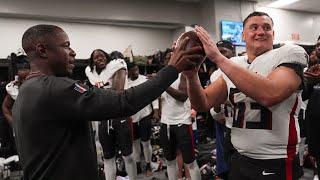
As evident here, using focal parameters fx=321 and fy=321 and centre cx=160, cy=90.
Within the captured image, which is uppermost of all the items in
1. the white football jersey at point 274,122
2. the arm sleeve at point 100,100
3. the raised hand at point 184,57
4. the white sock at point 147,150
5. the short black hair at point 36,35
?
the short black hair at point 36,35

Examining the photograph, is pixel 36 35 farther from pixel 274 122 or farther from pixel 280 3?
pixel 280 3

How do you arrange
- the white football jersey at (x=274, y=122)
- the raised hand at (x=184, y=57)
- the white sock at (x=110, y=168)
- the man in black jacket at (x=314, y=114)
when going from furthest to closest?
the white sock at (x=110, y=168) → the man in black jacket at (x=314, y=114) → the white football jersey at (x=274, y=122) → the raised hand at (x=184, y=57)

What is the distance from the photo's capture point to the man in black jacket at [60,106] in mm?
1299

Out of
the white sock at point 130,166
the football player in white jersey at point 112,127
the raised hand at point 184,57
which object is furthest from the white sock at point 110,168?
the raised hand at point 184,57

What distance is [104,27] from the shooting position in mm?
7910

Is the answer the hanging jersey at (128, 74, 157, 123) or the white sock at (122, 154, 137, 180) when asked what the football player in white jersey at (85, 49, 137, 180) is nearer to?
the white sock at (122, 154, 137, 180)

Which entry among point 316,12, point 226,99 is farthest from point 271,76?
point 316,12

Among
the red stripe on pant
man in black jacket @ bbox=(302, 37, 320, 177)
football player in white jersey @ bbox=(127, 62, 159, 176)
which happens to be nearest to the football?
the red stripe on pant

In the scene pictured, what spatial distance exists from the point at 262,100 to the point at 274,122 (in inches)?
7.5

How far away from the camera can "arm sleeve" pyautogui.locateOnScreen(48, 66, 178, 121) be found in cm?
129

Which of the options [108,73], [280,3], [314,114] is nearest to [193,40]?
[314,114]

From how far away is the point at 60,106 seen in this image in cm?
131

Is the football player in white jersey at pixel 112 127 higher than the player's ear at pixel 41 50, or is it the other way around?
the player's ear at pixel 41 50

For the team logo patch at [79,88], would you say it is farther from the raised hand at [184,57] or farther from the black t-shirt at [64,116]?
the raised hand at [184,57]
